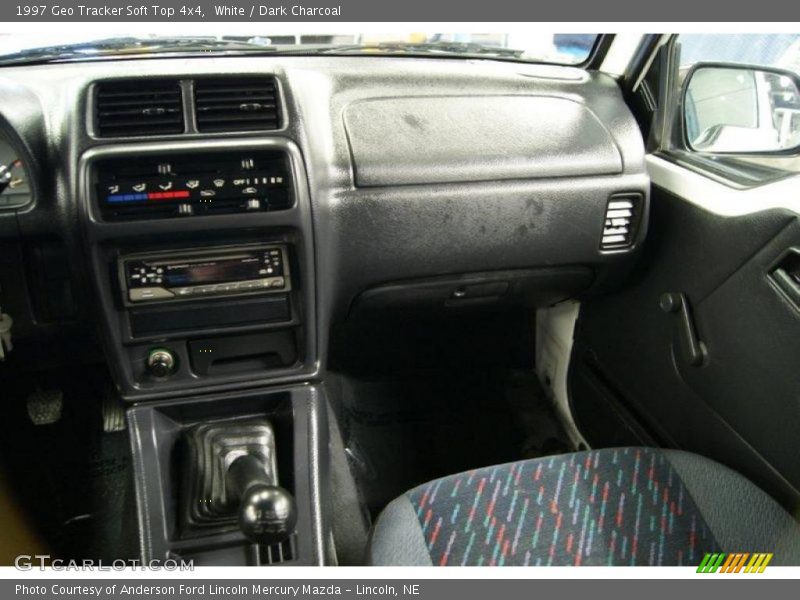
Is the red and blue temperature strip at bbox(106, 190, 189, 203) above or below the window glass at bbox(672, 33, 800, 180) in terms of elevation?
below

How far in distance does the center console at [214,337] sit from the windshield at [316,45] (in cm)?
45

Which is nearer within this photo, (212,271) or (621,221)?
(212,271)

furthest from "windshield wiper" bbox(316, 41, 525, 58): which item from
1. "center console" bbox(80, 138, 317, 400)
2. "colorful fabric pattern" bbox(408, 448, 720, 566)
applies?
"colorful fabric pattern" bbox(408, 448, 720, 566)

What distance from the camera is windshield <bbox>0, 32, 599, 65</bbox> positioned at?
141cm

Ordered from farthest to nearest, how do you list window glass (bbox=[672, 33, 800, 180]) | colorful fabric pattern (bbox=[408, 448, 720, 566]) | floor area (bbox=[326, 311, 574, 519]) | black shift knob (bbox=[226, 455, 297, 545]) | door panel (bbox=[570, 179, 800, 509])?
floor area (bbox=[326, 311, 574, 519]), window glass (bbox=[672, 33, 800, 180]), door panel (bbox=[570, 179, 800, 509]), colorful fabric pattern (bbox=[408, 448, 720, 566]), black shift knob (bbox=[226, 455, 297, 545])

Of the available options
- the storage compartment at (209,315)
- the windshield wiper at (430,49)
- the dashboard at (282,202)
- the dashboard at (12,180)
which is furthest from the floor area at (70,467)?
the windshield wiper at (430,49)

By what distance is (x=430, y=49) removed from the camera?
65.7 inches

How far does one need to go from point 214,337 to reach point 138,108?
1.52 feet

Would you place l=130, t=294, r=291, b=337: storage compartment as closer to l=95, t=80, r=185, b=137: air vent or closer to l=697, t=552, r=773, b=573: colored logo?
l=95, t=80, r=185, b=137: air vent

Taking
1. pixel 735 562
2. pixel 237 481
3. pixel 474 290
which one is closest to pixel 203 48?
pixel 474 290

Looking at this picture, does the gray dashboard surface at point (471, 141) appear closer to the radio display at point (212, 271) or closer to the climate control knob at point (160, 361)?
the radio display at point (212, 271)

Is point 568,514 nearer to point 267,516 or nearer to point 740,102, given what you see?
point 267,516

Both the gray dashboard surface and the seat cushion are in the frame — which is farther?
the gray dashboard surface

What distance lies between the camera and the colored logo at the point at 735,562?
1080 mm
